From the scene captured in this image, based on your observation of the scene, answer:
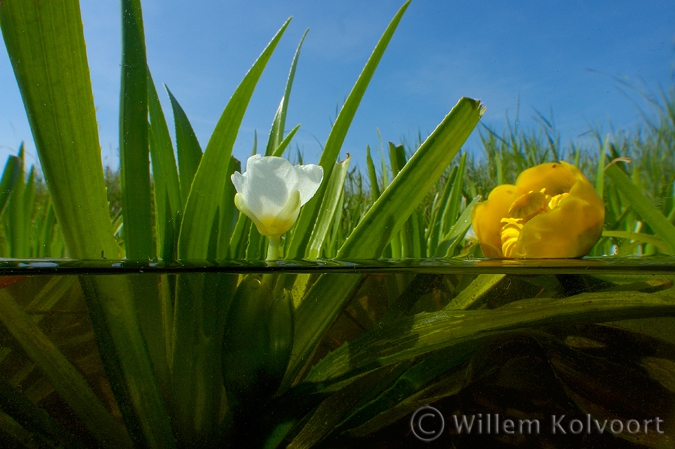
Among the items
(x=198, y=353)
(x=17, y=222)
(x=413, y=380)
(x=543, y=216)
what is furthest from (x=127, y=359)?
(x=17, y=222)

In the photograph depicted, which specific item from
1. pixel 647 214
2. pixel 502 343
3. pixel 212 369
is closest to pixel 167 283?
pixel 212 369

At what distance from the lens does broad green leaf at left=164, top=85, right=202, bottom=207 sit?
33 cm

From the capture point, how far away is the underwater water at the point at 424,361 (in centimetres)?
21

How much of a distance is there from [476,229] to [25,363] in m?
0.28

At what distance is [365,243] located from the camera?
11.9 inches

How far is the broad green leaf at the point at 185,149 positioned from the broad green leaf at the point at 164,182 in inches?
0.5

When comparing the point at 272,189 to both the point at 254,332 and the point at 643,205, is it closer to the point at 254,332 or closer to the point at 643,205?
the point at 254,332

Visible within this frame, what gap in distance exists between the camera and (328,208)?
36cm

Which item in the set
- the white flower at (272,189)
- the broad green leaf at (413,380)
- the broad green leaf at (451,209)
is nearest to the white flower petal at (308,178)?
the white flower at (272,189)

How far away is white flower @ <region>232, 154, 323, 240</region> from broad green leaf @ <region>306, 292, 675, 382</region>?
0.26 feet

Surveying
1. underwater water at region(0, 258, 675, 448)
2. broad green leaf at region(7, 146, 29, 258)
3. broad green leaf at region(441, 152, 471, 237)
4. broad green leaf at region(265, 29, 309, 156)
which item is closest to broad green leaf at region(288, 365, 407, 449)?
underwater water at region(0, 258, 675, 448)

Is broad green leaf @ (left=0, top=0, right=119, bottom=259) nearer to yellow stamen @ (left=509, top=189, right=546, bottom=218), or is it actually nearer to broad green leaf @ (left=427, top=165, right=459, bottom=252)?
yellow stamen @ (left=509, top=189, right=546, bottom=218)

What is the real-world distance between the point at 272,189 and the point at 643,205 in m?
0.31

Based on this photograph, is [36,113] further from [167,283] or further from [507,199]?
[507,199]
